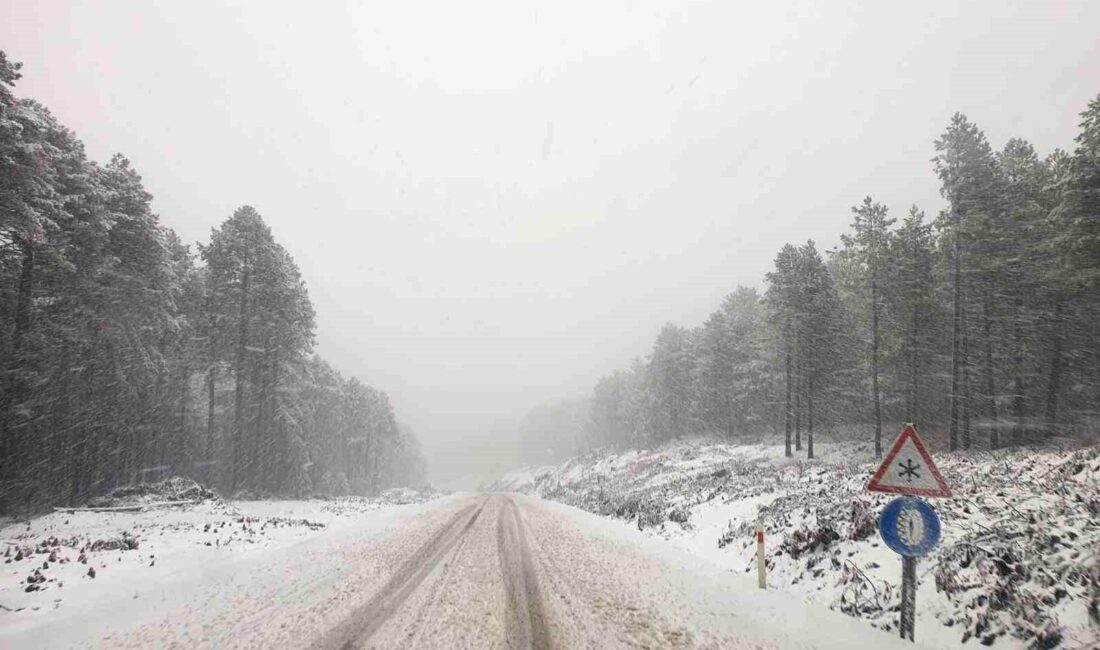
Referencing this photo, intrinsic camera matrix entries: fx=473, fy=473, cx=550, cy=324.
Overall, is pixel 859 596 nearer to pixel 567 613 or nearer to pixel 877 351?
pixel 567 613

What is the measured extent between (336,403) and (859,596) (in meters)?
50.8

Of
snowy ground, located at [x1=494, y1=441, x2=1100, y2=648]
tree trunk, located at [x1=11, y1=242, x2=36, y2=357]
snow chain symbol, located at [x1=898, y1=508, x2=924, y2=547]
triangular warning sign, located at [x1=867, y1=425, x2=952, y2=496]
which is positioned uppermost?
tree trunk, located at [x1=11, y1=242, x2=36, y2=357]

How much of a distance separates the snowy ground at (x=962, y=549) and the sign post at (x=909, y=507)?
811 mm

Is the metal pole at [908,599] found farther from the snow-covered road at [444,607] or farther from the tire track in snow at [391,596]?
the tire track in snow at [391,596]

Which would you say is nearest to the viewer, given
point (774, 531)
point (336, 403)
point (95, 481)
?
point (774, 531)

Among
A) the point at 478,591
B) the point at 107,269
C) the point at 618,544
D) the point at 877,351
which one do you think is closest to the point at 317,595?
the point at 478,591

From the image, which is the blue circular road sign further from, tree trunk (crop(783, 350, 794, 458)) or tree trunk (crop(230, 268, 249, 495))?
tree trunk (crop(230, 268, 249, 495))

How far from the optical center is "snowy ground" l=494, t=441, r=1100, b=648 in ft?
18.6

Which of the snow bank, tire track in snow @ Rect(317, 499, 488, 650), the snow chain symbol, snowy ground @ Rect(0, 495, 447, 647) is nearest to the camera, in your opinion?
tire track in snow @ Rect(317, 499, 488, 650)

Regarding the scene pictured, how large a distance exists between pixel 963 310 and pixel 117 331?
40556 millimetres

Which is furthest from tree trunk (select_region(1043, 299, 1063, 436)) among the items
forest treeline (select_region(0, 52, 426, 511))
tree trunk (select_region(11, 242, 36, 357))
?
tree trunk (select_region(11, 242, 36, 357))

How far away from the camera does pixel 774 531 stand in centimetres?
1198

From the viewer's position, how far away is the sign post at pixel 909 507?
18.5 feet

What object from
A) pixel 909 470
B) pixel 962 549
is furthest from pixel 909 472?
pixel 962 549
